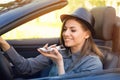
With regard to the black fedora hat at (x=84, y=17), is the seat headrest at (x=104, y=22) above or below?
below

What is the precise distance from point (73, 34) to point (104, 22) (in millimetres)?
376

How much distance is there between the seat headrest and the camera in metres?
2.94

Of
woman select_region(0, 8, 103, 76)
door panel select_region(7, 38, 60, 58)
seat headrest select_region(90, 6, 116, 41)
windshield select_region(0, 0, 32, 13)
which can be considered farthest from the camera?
door panel select_region(7, 38, 60, 58)

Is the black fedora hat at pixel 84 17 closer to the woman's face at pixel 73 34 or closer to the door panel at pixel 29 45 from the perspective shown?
the woman's face at pixel 73 34

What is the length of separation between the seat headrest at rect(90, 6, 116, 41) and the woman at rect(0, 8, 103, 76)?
13cm

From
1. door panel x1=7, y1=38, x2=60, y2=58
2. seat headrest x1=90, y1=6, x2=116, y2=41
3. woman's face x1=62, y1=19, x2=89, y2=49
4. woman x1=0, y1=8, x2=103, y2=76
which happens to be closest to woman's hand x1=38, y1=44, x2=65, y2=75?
woman x1=0, y1=8, x2=103, y2=76

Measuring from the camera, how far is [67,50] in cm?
297

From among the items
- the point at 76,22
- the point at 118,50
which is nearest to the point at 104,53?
the point at 118,50

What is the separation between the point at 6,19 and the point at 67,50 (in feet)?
2.80

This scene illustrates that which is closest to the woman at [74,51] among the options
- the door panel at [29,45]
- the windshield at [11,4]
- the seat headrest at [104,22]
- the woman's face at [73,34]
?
the woman's face at [73,34]

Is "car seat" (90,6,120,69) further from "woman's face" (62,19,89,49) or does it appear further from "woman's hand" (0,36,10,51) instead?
"woman's hand" (0,36,10,51)

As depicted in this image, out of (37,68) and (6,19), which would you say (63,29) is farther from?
(6,19)

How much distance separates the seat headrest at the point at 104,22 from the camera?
9.65 ft

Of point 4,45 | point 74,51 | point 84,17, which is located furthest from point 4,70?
point 84,17
